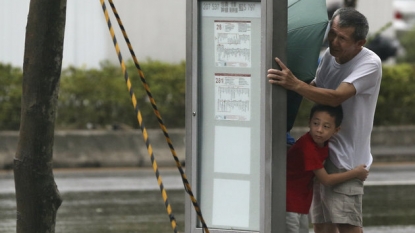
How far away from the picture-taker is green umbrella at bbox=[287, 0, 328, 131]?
16.9 feet

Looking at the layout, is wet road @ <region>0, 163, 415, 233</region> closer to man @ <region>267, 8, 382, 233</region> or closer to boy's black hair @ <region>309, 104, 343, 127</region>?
man @ <region>267, 8, 382, 233</region>

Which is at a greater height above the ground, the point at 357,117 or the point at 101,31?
the point at 101,31

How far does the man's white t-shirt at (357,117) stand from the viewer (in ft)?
17.4

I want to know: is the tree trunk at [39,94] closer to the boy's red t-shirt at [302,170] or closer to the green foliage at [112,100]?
the boy's red t-shirt at [302,170]

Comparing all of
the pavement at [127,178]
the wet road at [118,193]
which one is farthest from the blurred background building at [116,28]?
the wet road at [118,193]

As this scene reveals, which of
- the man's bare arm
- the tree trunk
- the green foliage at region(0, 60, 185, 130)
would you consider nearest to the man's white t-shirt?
the man's bare arm

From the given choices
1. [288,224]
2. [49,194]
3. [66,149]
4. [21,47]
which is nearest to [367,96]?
[288,224]

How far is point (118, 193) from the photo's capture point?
1168 cm

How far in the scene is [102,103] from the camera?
48.6ft

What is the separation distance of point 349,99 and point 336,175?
440 mm

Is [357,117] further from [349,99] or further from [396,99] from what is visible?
[396,99]

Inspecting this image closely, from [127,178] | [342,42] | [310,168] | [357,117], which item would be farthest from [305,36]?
[127,178]

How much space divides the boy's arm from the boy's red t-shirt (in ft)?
0.13

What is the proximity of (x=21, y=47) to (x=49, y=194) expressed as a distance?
36.0ft
